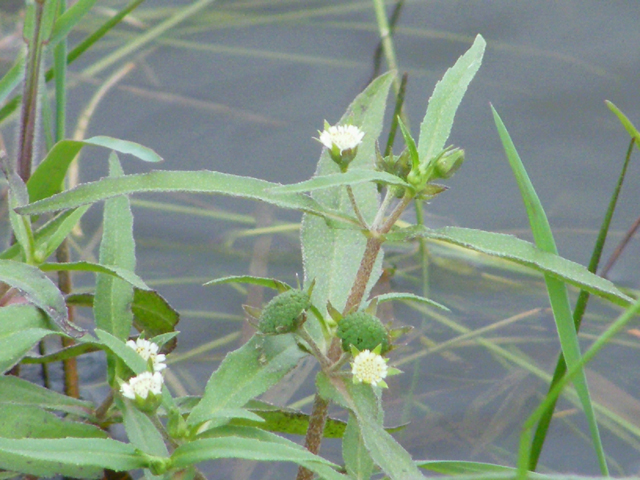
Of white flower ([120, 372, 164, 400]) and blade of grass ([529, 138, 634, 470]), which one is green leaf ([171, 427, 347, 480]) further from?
blade of grass ([529, 138, 634, 470])

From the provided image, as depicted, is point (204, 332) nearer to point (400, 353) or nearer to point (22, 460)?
point (400, 353)

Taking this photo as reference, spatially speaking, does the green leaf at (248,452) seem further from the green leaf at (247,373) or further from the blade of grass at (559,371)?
the blade of grass at (559,371)

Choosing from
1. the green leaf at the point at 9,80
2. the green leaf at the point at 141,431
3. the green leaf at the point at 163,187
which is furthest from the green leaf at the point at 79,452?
the green leaf at the point at 9,80

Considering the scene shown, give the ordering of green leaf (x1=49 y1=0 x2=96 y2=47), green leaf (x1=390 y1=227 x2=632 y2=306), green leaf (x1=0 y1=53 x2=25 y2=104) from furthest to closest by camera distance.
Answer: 1. green leaf (x1=0 y1=53 x2=25 y2=104)
2. green leaf (x1=49 y1=0 x2=96 y2=47)
3. green leaf (x1=390 y1=227 x2=632 y2=306)

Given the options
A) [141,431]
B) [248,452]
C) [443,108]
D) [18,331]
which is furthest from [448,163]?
[18,331]

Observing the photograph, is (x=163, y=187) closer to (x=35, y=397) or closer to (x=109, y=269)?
(x=109, y=269)

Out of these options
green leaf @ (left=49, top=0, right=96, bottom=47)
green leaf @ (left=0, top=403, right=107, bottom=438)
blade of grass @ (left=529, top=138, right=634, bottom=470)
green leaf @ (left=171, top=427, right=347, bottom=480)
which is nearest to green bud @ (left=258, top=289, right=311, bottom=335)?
green leaf @ (left=171, top=427, right=347, bottom=480)
